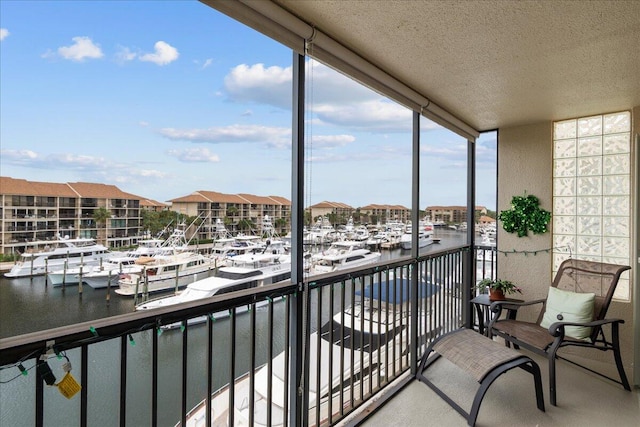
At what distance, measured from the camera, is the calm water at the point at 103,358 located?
0.99 meters

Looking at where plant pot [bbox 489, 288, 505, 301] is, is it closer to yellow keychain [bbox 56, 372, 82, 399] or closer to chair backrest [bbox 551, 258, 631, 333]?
chair backrest [bbox 551, 258, 631, 333]

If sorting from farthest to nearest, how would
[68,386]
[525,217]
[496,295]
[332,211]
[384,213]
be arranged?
[525,217], [496,295], [384,213], [332,211], [68,386]

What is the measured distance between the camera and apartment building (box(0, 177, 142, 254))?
952 mm

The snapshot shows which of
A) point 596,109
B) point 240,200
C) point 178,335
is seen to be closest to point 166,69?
point 240,200

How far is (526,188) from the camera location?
12.2 feet

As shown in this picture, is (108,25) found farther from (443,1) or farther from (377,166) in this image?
(377,166)

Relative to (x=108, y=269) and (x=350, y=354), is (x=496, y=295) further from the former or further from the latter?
(x=108, y=269)

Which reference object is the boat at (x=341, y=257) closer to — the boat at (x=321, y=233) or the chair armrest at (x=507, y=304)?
the boat at (x=321, y=233)

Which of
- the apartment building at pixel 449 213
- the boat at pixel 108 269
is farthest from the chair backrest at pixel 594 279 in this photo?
the boat at pixel 108 269

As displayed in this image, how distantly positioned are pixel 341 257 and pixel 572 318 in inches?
83.8

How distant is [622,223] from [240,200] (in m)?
3.66

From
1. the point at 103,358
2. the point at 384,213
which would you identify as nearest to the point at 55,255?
the point at 103,358

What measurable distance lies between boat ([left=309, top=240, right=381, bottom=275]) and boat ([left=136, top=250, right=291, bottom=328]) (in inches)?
9.2

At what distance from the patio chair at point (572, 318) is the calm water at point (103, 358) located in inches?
82.5
